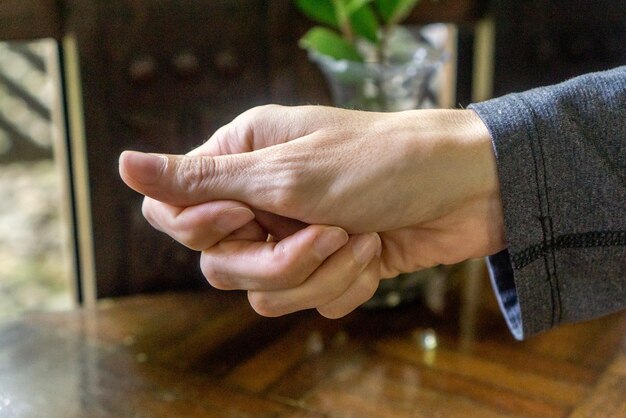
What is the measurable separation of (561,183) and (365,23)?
0.28m

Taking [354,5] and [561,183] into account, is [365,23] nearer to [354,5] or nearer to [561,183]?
[354,5]

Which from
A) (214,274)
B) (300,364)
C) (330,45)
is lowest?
(300,364)

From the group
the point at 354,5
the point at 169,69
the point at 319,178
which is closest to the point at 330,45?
the point at 354,5

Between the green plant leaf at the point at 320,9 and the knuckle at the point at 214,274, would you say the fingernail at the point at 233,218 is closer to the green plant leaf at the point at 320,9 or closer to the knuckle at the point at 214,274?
the knuckle at the point at 214,274

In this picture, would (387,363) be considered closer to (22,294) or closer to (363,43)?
(363,43)

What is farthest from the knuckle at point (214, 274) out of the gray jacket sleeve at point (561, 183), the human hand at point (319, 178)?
the gray jacket sleeve at point (561, 183)

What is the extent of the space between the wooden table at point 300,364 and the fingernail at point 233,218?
14cm

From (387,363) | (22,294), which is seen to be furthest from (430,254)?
(22,294)

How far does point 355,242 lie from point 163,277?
0.30 metres

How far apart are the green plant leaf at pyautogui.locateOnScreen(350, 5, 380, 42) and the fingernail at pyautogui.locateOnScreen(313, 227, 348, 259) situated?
0.29 metres

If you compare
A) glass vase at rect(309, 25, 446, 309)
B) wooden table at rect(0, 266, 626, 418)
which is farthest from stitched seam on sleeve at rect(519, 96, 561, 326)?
glass vase at rect(309, 25, 446, 309)

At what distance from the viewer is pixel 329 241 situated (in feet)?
1.47

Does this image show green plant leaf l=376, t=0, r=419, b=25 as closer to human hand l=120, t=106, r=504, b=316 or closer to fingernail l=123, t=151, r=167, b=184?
human hand l=120, t=106, r=504, b=316

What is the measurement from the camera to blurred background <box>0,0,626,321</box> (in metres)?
0.63
